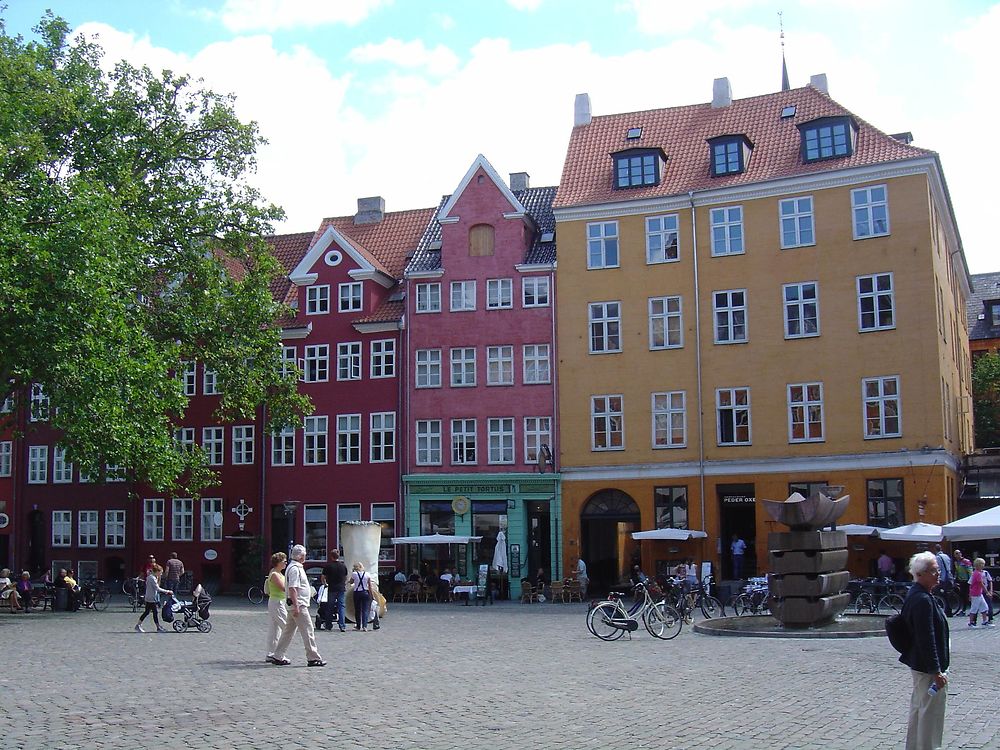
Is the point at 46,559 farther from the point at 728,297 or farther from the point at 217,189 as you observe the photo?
the point at 728,297

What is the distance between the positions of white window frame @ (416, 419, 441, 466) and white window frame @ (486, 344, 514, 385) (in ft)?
8.76

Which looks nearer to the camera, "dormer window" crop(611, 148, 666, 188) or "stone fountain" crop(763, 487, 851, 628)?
"stone fountain" crop(763, 487, 851, 628)

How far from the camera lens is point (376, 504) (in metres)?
44.8

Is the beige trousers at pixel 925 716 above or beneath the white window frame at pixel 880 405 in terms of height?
beneath

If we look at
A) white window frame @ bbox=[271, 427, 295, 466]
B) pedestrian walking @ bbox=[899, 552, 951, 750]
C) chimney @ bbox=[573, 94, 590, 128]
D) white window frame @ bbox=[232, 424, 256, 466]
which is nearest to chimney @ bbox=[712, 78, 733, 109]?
chimney @ bbox=[573, 94, 590, 128]

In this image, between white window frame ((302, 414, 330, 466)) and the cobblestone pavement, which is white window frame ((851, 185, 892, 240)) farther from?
white window frame ((302, 414, 330, 466))

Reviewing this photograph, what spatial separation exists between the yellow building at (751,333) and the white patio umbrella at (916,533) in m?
3.28

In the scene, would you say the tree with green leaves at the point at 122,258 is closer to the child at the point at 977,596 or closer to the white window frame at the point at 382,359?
the white window frame at the point at 382,359

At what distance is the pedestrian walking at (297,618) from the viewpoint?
17.5 metres

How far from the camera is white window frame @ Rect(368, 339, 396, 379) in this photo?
45.3 meters

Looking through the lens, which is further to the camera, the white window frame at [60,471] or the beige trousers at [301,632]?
the white window frame at [60,471]

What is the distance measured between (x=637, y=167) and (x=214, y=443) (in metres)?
20.4

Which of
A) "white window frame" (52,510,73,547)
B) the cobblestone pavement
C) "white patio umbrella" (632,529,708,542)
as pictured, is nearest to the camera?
the cobblestone pavement

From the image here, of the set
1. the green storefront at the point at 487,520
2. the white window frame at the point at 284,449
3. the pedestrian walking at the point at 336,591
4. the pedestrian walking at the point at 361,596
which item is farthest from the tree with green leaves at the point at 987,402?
the pedestrian walking at the point at 336,591
